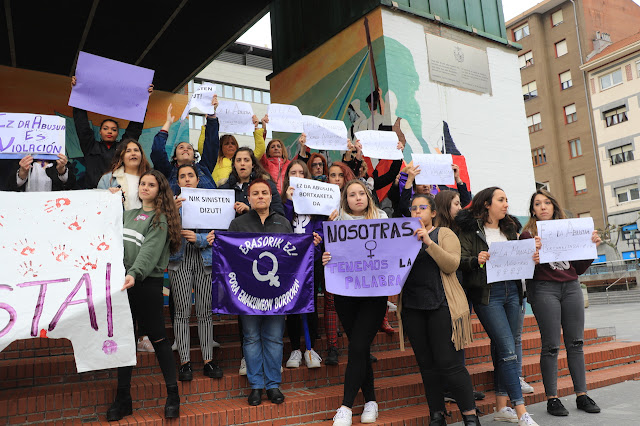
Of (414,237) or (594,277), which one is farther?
(594,277)

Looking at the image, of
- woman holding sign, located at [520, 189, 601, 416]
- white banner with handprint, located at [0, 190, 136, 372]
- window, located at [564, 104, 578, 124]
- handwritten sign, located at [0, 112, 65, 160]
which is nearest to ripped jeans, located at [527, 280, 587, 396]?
woman holding sign, located at [520, 189, 601, 416]

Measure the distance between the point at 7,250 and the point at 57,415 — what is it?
1.33 m

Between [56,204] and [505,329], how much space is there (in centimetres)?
387

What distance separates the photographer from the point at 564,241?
15.9 ft

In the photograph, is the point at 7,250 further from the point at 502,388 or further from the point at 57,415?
the point at 502,388

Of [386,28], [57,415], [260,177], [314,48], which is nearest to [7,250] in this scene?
[57,415]

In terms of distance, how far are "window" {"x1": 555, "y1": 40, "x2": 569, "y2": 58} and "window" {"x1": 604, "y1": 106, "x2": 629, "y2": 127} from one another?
635 cm

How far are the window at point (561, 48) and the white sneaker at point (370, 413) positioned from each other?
1722 inches

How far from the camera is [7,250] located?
378 cm

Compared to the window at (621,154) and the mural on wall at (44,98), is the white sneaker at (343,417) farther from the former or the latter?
the window at (621,154)

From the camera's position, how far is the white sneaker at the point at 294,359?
4.96m

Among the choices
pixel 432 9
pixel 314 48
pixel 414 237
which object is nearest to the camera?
pixel 414 237

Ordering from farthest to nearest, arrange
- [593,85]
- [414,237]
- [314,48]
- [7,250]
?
[593,85] → [314,48] → [414,237] → [7,250]

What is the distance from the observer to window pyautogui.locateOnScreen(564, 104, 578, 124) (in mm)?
40781
